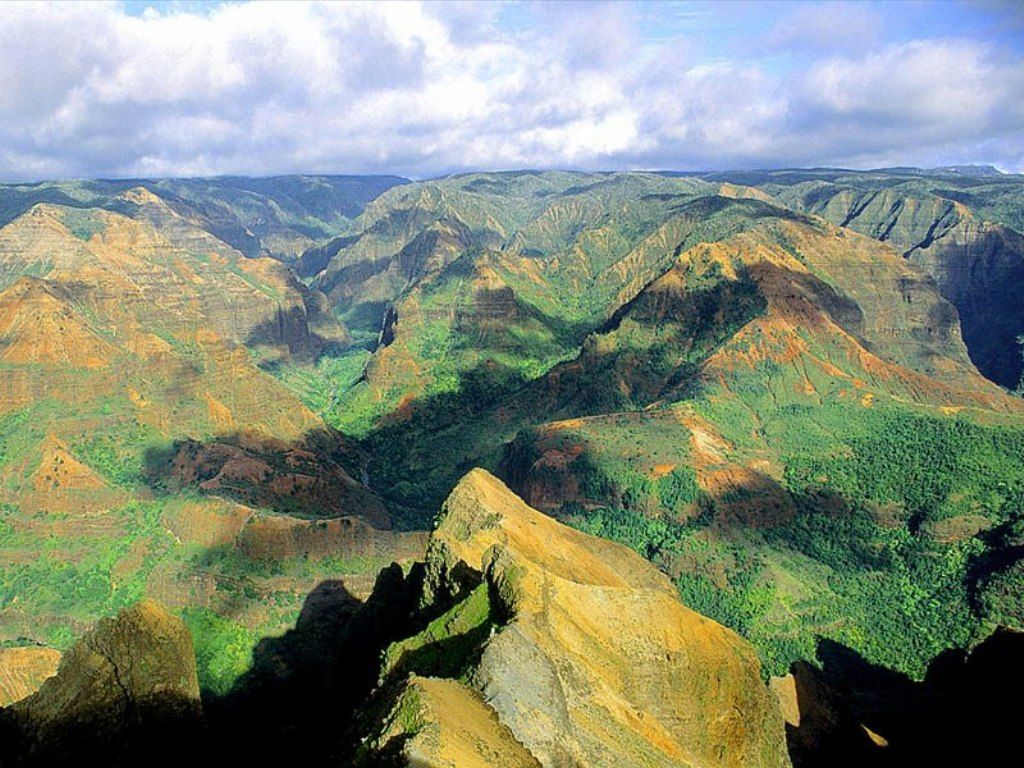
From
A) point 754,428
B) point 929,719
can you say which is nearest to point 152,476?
point 754,428

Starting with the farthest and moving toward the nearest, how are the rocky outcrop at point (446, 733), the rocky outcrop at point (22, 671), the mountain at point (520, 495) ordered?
the rocky outcrop at point (22, 671) → the mountain at point (520, 495) → the rocky outcrop at point (446, 733)

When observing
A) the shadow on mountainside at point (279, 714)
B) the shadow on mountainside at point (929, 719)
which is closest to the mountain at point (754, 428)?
the shadow on mountainside at point (929, 719)

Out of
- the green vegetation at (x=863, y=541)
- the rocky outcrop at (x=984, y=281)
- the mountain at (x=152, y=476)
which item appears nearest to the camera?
the mountain at (x=152, y=476)

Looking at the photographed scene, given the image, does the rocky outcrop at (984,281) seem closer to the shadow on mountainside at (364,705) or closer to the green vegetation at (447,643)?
the shadow on mountainside at (364,705)

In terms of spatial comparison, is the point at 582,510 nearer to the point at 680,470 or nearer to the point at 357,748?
the point at 680,470

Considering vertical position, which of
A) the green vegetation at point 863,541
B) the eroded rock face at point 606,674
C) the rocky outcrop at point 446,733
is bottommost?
the green vegetation at point 863,541

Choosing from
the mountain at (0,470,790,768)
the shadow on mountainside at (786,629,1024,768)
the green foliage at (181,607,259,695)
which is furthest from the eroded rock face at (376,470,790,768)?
the green foliage at (181,607,259,695)

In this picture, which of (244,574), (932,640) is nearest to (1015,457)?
(932,640)
